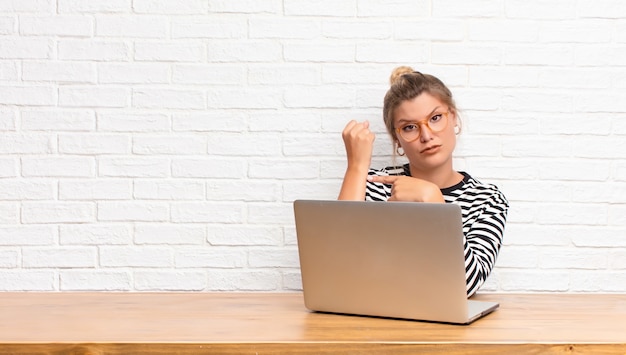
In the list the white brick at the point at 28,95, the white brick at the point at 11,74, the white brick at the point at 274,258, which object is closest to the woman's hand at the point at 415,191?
the white brick at the point at 274,258

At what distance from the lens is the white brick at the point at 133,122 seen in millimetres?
2416

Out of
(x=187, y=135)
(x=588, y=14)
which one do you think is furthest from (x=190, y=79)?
(x=588, y=14)

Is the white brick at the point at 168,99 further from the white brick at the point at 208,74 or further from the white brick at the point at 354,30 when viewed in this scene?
the white brick at the point at 354,30

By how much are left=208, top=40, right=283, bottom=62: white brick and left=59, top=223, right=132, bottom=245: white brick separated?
0.62 metres

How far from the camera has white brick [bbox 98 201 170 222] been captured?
243cm

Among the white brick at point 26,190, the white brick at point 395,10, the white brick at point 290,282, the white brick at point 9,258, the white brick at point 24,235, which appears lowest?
the white brick at point 290,282

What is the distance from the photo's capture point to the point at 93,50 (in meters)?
2.41

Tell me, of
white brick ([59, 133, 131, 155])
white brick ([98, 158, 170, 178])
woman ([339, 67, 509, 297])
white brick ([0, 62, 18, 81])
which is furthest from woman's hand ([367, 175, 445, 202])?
white brick ([0, 62, 18, 81])

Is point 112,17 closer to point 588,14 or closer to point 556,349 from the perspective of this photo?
point 588,14

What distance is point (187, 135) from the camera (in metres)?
2.42

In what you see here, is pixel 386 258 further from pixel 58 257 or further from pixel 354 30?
pixel 58 257

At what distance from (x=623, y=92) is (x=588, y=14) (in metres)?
0.27

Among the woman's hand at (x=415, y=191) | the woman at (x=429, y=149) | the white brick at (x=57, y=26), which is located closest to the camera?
the woman's hand at (x=415, y=191)

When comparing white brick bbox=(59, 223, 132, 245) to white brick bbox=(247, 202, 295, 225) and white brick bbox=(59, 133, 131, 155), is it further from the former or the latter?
white brick bbox=(247, 202, 295, 225)
